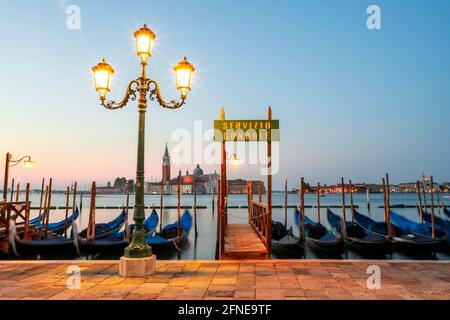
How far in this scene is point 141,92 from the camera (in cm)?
499

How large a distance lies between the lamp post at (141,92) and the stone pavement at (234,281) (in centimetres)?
63

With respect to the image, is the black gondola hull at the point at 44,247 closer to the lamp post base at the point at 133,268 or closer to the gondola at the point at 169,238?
the gondola at the point at 169,238

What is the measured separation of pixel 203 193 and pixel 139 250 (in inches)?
5932

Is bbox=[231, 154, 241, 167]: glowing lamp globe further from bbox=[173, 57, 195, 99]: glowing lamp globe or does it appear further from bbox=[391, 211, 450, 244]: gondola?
bbox=[391, 211, 450, 244]: gondola

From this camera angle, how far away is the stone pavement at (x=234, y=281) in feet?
12.3

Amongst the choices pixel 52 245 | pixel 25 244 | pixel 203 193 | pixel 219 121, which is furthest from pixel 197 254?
pixel 203 193

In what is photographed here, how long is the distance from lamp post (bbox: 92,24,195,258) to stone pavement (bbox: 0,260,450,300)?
633mm

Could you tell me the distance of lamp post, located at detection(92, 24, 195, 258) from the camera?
15.6 feet

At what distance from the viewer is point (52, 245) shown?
10250 millimetres

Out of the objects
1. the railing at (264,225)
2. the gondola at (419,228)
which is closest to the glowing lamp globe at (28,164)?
the railing at (264,225)

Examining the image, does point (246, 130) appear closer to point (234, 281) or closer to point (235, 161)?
point (234, 281)

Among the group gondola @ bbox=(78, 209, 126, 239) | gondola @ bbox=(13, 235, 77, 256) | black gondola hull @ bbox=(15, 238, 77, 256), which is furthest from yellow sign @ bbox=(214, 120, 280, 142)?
gondola @ bbox=(78, 209, 126, 239)
